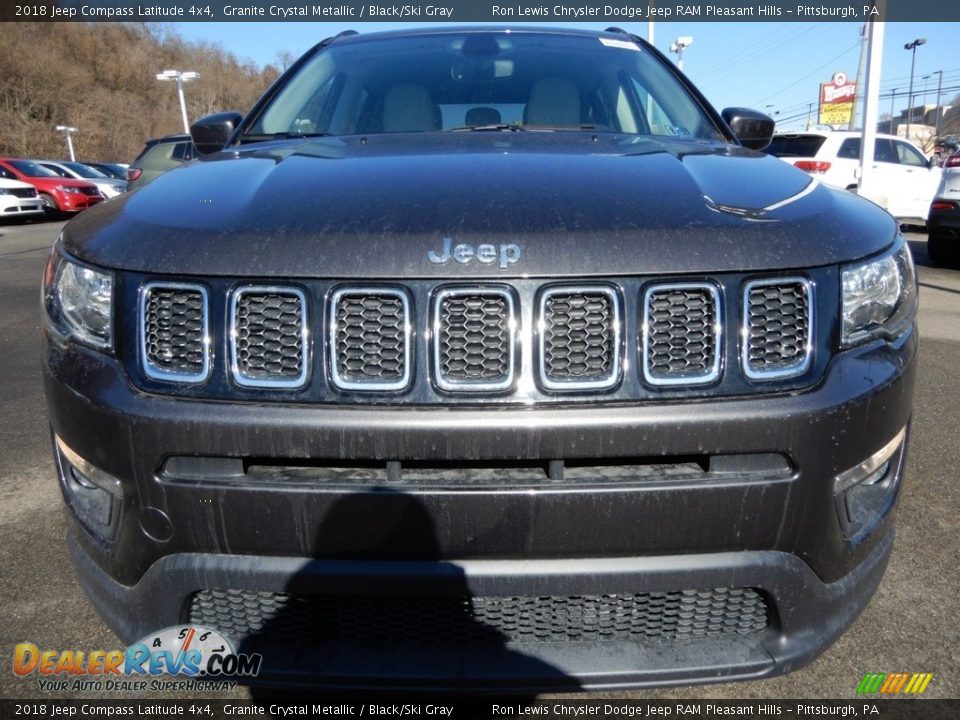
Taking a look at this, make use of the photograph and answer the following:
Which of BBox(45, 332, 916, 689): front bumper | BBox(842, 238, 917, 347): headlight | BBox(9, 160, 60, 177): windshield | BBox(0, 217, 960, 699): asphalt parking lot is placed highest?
BBox(842, 238, 917, 347): headlight

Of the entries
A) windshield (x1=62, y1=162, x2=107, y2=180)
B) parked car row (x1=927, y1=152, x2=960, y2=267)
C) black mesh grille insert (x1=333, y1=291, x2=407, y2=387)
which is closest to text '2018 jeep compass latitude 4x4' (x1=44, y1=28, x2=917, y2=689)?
black mesh grille insert (x1=333, y1=291, x2=407, y2=387)

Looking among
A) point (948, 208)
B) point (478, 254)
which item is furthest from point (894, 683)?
point (948, 208)

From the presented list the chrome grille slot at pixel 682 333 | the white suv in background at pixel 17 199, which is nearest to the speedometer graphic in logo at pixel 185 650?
the chrome grille slot at pixel 682 333

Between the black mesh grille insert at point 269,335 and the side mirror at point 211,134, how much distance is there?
1.44 meters

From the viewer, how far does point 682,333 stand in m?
1.38

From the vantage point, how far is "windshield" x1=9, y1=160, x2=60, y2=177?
62.7 feet

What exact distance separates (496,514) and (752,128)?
1.93m

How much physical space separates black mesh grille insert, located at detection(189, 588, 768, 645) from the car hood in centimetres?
67

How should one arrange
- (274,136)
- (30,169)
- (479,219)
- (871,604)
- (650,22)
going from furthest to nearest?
(650,22)
(30,169)
(274,136)
(871,604)
(479,219)

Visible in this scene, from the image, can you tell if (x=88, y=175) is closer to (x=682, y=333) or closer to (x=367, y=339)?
(x=367, y=339)

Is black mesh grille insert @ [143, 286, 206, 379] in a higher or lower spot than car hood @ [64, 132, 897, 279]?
lower

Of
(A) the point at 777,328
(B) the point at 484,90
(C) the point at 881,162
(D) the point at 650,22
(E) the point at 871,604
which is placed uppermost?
(D) the point at 650,22

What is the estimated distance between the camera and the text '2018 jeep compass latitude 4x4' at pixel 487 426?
1.35 meters

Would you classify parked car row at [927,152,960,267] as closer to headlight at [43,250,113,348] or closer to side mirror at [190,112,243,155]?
side mirror at [190,112,243,155]
